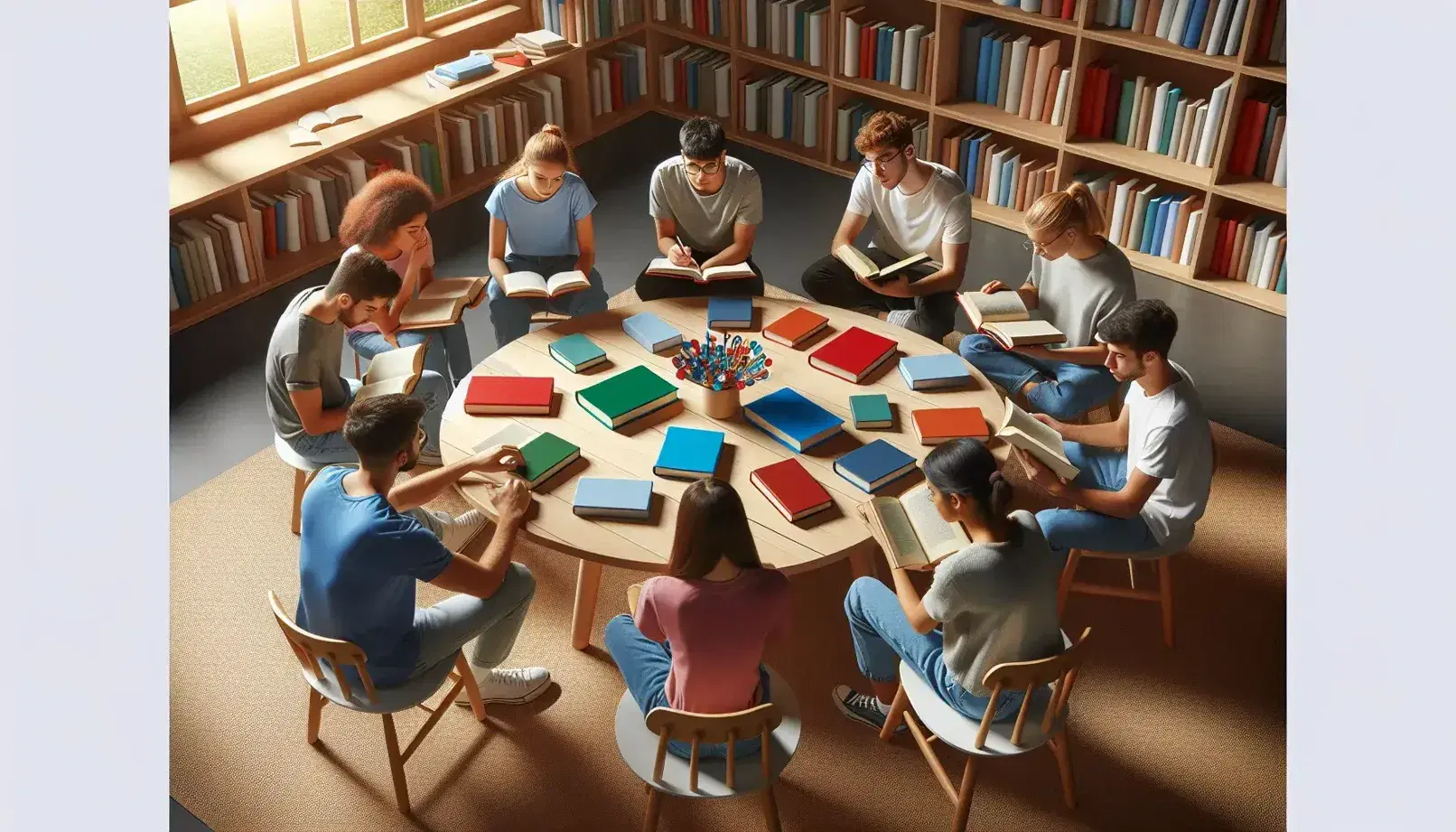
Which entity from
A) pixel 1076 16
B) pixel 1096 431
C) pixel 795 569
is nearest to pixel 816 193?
pixel 1076 16

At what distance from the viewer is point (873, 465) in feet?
12.3

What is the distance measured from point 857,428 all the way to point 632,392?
0.72m

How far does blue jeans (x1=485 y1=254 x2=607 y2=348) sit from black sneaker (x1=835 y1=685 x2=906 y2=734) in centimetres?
195

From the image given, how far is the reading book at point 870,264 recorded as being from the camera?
15.7ft

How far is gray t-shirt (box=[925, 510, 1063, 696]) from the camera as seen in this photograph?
3.07 meters

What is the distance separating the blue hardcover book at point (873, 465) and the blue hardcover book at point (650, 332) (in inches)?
33.7

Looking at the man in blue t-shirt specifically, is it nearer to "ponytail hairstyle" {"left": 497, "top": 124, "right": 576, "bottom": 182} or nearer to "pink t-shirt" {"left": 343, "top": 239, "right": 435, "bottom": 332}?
"pink t-shirt" {"left": 343, "top": 239, "right": 435, "bottom": 332}

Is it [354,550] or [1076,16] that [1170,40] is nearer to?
[1076,16]

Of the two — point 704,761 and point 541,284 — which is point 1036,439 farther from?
point 541,284

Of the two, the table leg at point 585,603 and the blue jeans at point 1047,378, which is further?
the blue jeans at point 1047,378

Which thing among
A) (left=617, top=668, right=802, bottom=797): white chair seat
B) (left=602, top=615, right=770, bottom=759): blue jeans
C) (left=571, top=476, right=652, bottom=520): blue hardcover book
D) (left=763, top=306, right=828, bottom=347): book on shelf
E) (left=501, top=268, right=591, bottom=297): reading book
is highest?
(left=763, top=306, right=828, bottom=347): book on shelf

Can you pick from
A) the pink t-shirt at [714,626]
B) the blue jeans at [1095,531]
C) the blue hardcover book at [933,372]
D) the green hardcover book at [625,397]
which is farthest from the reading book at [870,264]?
the pink t-shirt at [714,626]

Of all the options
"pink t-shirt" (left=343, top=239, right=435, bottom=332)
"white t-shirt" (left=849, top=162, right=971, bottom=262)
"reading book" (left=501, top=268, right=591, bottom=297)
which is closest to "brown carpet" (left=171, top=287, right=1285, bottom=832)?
"pink t-shirt" (left=343, top=239, right=435, bottom=332)

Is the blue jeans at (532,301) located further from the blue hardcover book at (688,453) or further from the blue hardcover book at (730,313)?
the blue hardcover book at (688,453)
